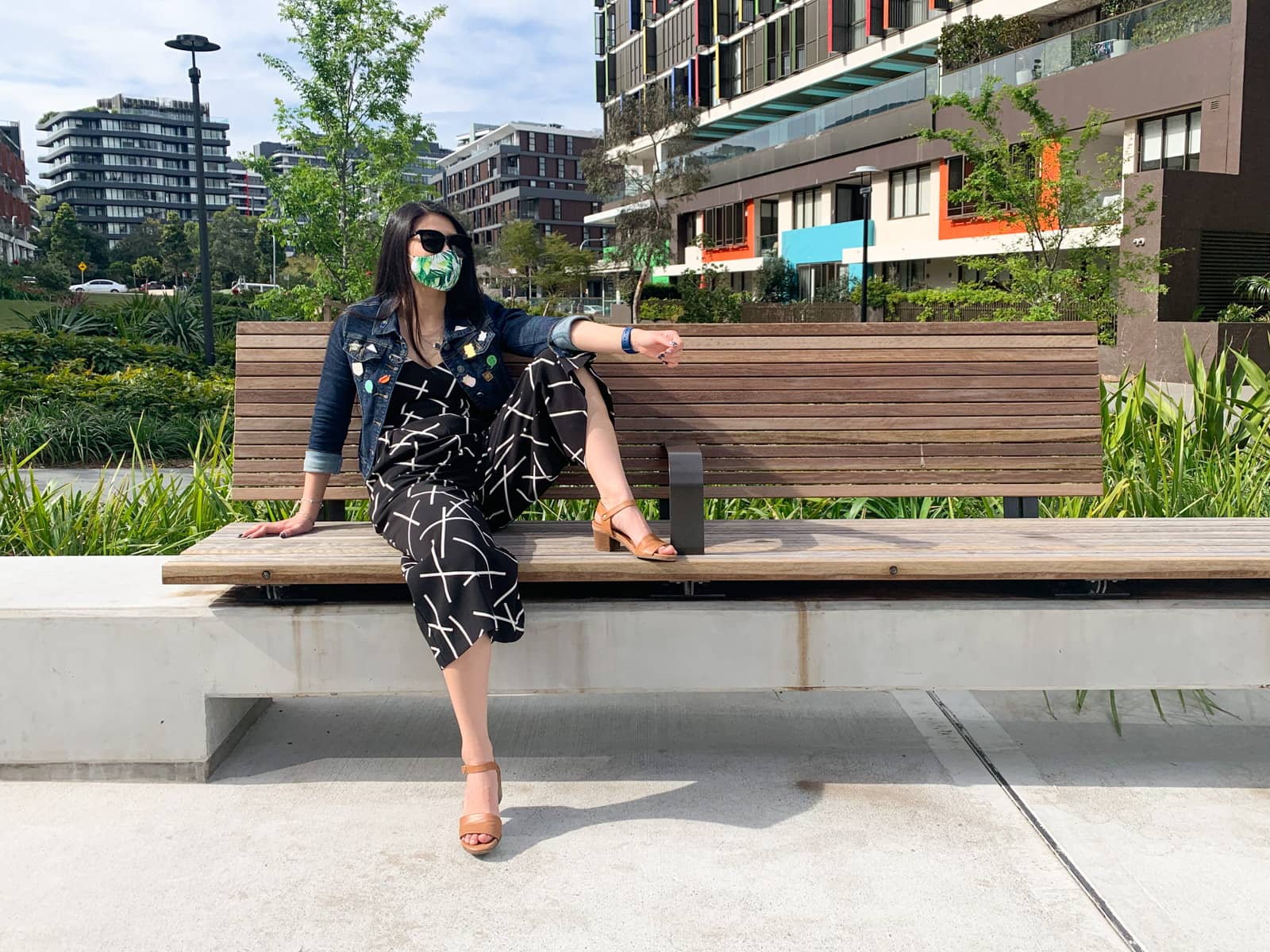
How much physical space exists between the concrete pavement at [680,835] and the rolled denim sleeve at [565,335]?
0.91 meters

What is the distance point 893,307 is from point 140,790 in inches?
1225

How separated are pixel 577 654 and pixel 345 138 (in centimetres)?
1611

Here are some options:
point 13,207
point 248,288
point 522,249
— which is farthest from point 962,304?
point 13,207

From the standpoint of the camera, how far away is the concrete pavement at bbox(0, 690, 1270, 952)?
234 cm

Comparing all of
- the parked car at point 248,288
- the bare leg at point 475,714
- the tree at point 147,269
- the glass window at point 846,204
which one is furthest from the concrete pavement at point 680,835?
the tree at point 147,269

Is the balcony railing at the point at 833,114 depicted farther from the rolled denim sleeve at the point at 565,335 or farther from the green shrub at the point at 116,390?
the rolled denim sleeve at the point at 565,335

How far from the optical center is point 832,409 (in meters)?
3.81

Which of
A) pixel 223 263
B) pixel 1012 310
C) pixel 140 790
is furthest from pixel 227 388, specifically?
pixel 223 263

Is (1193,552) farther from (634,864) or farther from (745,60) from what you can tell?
(745,60)

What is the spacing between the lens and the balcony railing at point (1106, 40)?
24094 millimetres

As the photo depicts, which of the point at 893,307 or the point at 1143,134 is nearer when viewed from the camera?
the point at 1143,134

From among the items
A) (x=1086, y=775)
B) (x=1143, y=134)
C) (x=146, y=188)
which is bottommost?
(x=1086, y=775)

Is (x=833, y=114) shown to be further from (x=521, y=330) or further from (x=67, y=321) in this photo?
(x=521, y=330)

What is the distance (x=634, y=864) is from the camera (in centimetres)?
261
